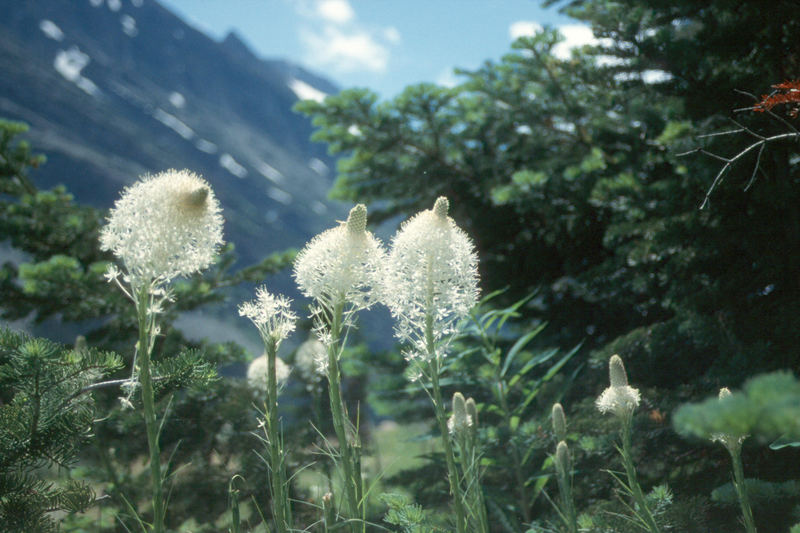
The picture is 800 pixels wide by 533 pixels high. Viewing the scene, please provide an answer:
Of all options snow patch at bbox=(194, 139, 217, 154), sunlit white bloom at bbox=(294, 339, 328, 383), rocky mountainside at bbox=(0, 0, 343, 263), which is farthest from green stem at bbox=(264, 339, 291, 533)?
snow patch at bbox=(194, 139, 217, 154)

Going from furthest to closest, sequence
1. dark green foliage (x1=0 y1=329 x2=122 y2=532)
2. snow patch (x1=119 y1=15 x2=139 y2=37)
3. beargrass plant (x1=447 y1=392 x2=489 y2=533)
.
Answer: snow patch (x1=119 y1=15 x2=139 y2=37) → beargrass plant (x1=447 y1=392 x2=489 y2=533) → dark green foliage (x1=0 y1=329 x2=122 y2=532)

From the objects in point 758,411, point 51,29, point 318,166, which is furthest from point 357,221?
point 51,29

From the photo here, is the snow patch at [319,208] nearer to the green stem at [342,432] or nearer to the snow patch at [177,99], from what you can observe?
the snow patch at [177,99]

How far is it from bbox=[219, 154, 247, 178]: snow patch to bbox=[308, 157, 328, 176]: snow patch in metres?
16.2

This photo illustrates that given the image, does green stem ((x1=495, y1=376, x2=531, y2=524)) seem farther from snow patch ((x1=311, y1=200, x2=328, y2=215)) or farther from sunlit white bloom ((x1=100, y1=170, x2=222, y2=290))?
snow patch ((x1=311, y1=200, x2=328, y2=215))

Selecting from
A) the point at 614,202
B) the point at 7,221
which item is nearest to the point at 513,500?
the point at 614,202

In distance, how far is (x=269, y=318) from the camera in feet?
5.45

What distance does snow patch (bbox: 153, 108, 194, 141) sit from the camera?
71.7m

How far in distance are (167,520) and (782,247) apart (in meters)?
4.04

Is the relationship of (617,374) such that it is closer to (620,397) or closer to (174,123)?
(620,397)

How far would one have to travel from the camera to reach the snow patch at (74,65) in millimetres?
69656

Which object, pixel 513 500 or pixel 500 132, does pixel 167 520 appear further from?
pixel 500 132

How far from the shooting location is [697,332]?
115 inches

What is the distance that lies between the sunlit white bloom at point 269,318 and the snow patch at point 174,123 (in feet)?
254
